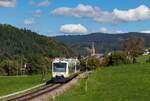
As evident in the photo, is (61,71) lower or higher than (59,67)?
lower

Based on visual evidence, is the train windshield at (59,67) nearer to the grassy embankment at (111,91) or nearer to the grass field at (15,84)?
the grass field at (15,84)

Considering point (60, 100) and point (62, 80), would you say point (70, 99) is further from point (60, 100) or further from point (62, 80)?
point (62, 80)

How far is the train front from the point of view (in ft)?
221

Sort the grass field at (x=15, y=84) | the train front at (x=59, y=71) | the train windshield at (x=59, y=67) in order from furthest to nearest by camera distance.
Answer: the train windshield at (x=59, y=67)
the train front at (x=59, y=71)
the grass field at (x=15, y=84)

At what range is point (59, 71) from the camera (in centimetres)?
6831

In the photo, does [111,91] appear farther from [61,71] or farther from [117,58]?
[117,58]

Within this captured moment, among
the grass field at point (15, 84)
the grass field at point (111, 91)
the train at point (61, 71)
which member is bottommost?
the grass field at point (15, 84)

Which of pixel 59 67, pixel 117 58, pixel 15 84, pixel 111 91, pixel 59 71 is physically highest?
pixel 117 58

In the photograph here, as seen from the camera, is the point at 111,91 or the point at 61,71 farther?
the point at 61,71

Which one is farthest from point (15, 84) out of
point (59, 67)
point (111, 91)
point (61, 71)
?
point (111, 91)

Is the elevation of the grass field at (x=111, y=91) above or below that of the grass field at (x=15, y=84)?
above

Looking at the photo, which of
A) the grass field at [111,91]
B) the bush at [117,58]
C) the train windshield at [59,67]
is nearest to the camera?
the grass field at [111,91]

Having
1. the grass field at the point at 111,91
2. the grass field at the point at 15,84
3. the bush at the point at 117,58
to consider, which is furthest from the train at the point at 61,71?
the bush at the point at 117,58

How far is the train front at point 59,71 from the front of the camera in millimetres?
67331
